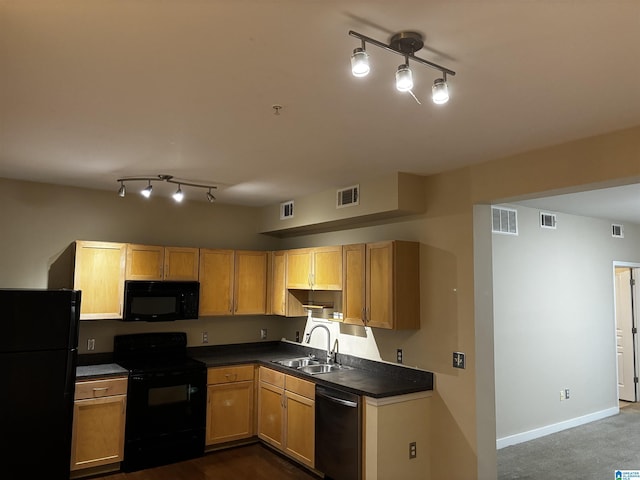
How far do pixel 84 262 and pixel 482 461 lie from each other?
13.1 ft

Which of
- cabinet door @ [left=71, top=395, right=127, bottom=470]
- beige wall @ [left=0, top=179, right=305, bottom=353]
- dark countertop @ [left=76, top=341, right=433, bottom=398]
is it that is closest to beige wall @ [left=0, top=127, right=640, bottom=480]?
beige wall @ [left=0, top=179, right=305, bottom=353]

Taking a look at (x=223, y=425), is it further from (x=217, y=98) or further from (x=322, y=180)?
(x=217, y=98)

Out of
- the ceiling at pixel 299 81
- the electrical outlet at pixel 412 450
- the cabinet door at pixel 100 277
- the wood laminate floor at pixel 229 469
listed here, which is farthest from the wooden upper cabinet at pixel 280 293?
the electrical outlet at pixel 412 450

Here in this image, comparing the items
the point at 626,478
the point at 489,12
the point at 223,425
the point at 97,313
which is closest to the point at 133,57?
the point at 489,12

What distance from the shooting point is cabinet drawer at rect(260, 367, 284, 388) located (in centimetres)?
470

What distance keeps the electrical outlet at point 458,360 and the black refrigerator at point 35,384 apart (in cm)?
293

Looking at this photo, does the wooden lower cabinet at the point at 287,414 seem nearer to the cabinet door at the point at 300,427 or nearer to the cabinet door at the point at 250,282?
the cabinet door at the point at 300,427

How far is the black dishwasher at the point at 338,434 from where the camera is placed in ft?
12.2

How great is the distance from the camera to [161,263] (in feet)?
16.3

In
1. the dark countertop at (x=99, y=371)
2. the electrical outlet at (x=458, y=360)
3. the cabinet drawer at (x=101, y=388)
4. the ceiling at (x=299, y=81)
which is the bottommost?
the cabinet drawer at (x=101, y=388)

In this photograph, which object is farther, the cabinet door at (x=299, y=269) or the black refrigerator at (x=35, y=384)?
the cabinet door at (x=299, y=269)

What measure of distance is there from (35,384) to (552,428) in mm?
5362

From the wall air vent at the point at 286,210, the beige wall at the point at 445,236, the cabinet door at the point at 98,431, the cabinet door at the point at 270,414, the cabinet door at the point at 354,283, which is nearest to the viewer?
the beige wall at the point at 445,236

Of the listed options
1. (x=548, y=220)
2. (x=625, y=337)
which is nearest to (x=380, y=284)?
(x=548, y=220)
